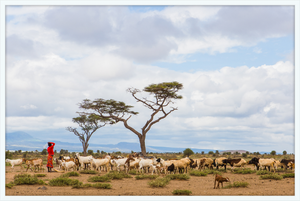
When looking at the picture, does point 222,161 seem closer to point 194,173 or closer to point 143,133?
point 194,173

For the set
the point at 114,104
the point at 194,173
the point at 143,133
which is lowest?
the point at 194,173

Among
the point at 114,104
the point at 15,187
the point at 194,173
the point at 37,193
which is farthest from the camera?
the point at 114,104

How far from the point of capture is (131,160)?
21.2 meters

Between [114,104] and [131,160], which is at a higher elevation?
[114,104]

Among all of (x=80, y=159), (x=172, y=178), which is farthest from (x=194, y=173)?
(x=80, y=159)

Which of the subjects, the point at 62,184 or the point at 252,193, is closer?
the point at 252,193

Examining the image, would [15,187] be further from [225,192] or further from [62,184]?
[225,192]

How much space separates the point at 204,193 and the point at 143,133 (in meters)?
23.4

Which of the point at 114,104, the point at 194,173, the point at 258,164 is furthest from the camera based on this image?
the point at 114,104

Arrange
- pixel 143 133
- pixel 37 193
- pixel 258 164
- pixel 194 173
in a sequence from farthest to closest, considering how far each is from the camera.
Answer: pixel 143 133, pixel 258 164, pixel 194 173, pixel 37 193

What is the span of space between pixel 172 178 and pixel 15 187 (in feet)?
28.3

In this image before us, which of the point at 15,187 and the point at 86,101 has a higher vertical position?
the point at 86,101

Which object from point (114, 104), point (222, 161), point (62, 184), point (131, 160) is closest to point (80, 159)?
point (131, 160)

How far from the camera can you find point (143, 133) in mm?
34938
